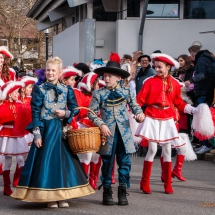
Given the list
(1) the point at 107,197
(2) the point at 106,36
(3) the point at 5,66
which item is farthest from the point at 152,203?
(2) the point at 106,36

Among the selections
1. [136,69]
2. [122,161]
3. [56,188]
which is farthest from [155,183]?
[136,69]

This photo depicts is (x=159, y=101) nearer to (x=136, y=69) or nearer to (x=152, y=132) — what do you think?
(x=152, y=132)

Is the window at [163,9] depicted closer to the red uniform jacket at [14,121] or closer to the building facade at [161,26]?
the building facade at [161,26]

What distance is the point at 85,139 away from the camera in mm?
7238

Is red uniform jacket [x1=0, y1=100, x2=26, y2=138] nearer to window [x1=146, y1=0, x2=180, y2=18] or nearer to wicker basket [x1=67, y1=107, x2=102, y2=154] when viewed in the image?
wicker basket [x1=67, y1=107, x2=102, y2=154]

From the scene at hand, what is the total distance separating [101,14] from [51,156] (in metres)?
14.3

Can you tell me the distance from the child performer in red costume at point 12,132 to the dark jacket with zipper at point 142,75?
411 centimetres

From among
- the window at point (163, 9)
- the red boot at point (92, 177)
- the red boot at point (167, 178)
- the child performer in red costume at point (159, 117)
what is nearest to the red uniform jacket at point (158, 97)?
the child performer in red costume at point (159, 117)

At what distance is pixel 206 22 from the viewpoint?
63.5ft

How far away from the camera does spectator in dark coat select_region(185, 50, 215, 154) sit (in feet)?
38.7

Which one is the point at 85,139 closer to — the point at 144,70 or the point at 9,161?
the point at 9,161

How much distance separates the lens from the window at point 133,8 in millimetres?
19594

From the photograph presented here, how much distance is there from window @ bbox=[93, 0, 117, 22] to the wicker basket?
14.1m

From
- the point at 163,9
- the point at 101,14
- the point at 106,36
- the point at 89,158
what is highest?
the point at 163,9
